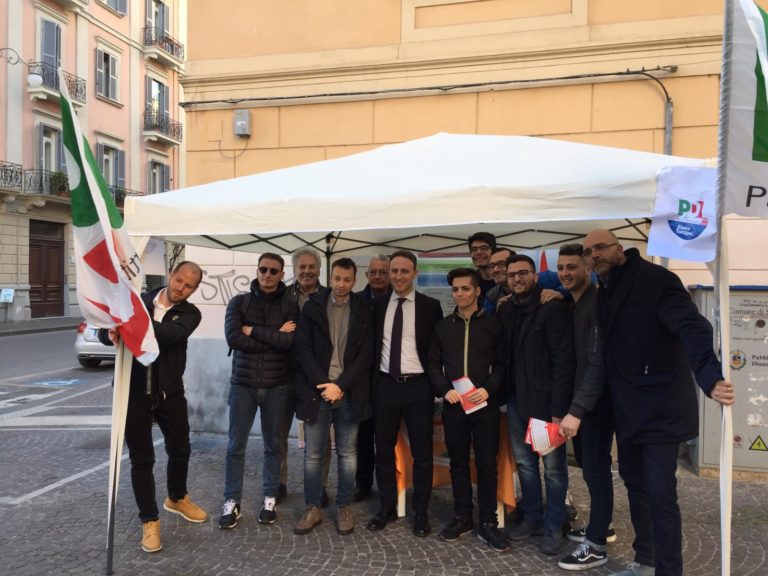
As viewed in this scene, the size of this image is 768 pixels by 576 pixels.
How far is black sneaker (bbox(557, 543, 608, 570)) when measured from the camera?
3.25 meters

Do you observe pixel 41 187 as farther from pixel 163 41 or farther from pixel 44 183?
pixel 163 41

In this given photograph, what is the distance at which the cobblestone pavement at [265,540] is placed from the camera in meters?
3.30

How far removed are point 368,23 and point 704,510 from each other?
543 centimetres

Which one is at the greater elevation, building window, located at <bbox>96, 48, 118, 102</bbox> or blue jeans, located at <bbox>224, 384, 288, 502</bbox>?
building window, located at <bbox>96, 48, 118, 102</bbox>

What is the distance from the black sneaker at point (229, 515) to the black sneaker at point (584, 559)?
2046mm

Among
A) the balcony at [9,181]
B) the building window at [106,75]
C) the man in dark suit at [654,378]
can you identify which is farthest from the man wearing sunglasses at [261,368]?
the building window at [106,75]

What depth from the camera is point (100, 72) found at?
2419 centimetres

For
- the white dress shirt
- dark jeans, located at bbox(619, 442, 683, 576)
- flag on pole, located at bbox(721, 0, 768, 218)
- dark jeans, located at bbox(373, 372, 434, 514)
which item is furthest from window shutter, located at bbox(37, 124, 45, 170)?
flag on pole, located at bbox(721, 0, 768, 218)

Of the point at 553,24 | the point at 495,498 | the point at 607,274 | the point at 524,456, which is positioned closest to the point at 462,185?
the point at 607,274

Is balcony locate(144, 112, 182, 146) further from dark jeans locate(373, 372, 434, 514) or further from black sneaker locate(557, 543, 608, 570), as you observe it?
black sneaker locate(557, 543, 608, 570)

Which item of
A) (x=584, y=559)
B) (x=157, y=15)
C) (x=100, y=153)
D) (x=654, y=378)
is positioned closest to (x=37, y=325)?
(x=100, y=153)

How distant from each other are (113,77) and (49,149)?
4950mm

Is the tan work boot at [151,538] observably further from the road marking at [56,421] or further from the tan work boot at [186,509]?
the road marking at [56,421]

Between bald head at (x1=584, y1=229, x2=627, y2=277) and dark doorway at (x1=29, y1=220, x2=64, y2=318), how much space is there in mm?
22874
